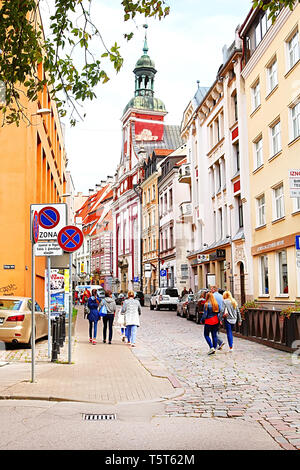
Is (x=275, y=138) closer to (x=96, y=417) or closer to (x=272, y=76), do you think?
(x=272, y=76)

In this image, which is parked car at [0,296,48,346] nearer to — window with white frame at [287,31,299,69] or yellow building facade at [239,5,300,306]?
yellow building facade at [239,5,300,306]

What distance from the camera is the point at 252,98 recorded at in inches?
1216

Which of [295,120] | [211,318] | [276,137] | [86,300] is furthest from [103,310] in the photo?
[276,137]

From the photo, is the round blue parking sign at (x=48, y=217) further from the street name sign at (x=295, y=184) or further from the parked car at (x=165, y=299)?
the parked car at (x=165, y=299)

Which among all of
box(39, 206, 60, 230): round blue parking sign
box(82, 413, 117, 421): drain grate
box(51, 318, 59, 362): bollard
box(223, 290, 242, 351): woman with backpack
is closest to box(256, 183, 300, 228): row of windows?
box(223, 290, 242, 351): woman with backpack

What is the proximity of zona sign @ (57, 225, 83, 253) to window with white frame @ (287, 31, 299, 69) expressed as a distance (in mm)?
15212

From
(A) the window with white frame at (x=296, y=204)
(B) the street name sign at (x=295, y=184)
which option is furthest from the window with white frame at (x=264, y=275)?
(B) the street name sign at (x=295, y=184)

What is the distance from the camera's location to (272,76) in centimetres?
2770

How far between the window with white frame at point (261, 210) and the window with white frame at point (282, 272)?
9.26 feet

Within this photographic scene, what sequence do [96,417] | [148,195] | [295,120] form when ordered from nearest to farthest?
[96,417]
[295,120]
[148,195]

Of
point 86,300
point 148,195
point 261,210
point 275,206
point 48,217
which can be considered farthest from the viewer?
point 148,195

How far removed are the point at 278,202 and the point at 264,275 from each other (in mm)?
4194

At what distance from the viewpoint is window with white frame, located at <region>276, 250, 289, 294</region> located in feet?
84.4

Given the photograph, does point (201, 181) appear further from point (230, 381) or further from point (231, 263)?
point (230, 381)
